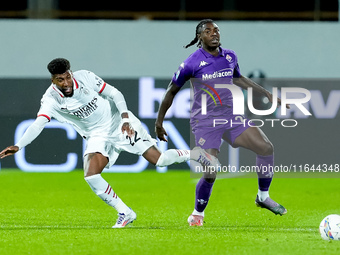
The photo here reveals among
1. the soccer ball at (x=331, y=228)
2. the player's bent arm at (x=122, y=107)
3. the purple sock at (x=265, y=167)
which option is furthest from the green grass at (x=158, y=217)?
the player's bent arm at (x=122, y=107)

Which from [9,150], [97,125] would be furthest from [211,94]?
[9,150]

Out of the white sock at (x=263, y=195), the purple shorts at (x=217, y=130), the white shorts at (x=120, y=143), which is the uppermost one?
the purple shorts at (x=217, y=130)

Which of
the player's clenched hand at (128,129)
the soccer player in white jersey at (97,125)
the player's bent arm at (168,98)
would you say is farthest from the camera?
the player's bent arm at (168,98)

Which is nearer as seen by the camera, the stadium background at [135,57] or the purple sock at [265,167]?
the purple sock at [265,167]

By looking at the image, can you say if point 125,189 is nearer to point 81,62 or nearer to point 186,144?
point 186,144

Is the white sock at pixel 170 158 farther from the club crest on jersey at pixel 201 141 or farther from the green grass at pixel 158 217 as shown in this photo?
the green grass at pixel 158 217

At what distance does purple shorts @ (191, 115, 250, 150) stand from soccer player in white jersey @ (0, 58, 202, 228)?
0.78 feet

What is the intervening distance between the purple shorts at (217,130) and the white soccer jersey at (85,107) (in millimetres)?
870

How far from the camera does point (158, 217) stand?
8.88m

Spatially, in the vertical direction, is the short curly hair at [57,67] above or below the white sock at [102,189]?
above

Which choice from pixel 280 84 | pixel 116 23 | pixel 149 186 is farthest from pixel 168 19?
pixel 149 186

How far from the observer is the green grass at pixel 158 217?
6707 millimetres

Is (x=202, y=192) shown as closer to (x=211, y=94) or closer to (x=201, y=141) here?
(x=201, y=141)

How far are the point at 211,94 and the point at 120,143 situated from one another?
1.02 m
